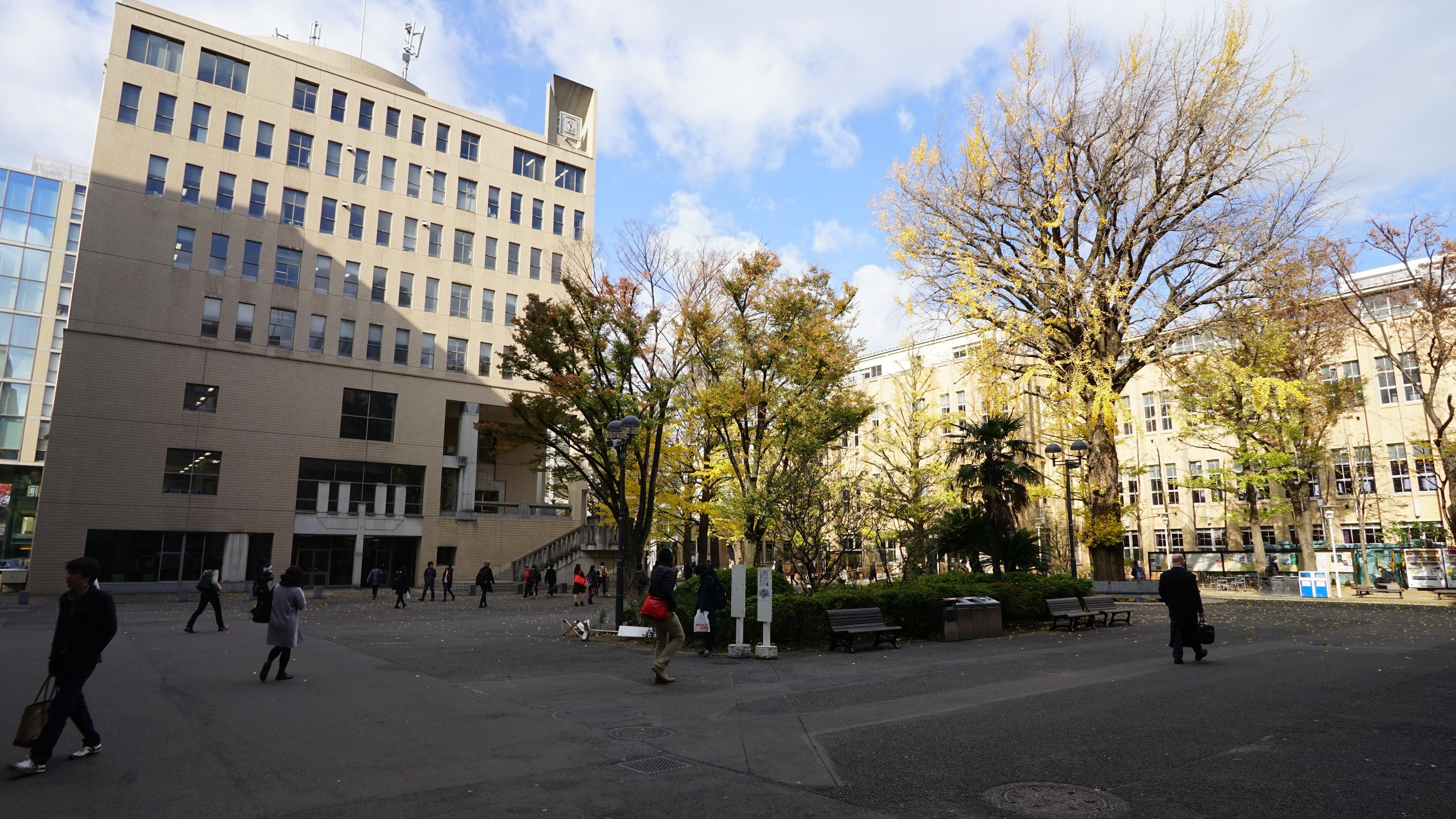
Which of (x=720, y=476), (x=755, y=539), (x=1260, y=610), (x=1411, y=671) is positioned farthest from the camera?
(x=720, y=476)

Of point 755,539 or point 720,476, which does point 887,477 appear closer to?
point 720,476

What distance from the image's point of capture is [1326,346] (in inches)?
1487

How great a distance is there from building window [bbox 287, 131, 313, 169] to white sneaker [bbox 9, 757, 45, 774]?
43.5 m

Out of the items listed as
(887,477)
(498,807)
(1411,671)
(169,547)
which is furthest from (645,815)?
(169,547)

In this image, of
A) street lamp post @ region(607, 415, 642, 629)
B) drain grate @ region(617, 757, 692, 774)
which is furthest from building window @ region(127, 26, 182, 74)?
drain grate @ region(617, 757, 692, 774)

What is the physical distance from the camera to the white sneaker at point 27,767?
19.7 feet

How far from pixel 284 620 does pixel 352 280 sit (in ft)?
122

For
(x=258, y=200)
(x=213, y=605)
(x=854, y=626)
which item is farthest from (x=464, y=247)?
(x=854, y=626)

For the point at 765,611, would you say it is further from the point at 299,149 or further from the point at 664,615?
the point at 299,149

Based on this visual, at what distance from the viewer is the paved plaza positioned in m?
5.42

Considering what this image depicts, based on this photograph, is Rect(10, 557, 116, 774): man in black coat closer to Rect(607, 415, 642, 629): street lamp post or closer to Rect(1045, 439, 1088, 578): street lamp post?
Rect(607, 415, 642, 629): street lamp post

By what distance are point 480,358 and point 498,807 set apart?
44.2m

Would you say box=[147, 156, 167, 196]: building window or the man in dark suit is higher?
box=[147, 156, 167, 196]: building window

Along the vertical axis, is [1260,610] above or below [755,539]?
below
